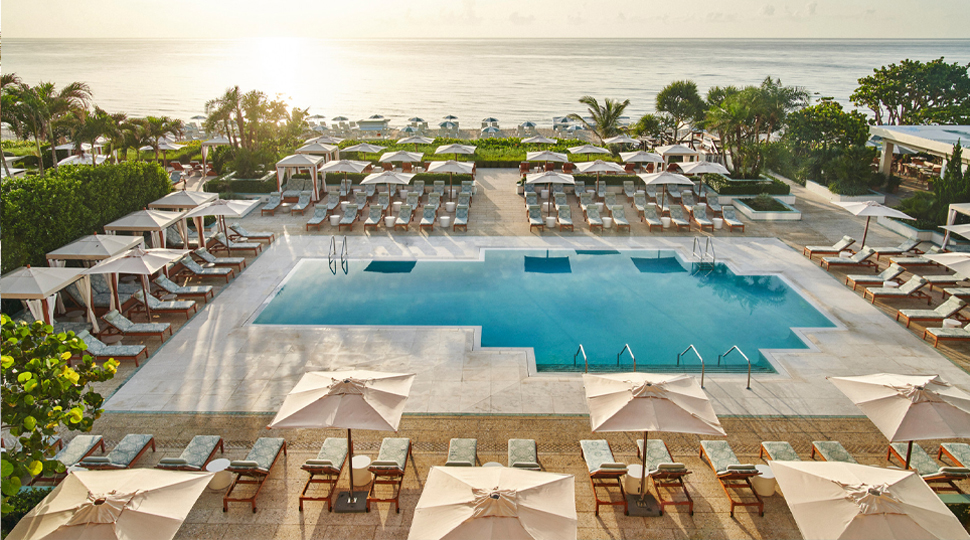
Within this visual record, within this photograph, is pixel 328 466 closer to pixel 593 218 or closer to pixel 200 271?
pixel 200 271

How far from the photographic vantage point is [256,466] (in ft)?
28.3

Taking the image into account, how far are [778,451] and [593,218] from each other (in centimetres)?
1351

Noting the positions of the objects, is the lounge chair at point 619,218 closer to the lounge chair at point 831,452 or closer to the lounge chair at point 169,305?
the lounge chair at point 831,452

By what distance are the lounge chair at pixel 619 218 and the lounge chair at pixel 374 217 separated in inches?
312

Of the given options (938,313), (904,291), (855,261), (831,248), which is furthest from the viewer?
(831,248)

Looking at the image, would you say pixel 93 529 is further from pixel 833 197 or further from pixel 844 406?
pixel 833 197

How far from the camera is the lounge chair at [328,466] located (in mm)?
8641

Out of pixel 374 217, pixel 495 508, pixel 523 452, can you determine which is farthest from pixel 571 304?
pixel 495 508

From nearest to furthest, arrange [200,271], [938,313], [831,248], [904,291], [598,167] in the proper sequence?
[938,313], [904,291], [200,271], [831,248], [598,167]

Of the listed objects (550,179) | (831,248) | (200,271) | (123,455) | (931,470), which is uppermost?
(550,179)

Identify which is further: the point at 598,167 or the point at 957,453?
the point at 598,167

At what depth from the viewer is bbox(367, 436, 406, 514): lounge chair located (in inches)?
340

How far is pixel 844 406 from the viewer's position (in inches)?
437

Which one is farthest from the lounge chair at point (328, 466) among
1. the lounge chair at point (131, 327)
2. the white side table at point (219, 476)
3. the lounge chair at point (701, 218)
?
the lounge chair at point (701, 218)
